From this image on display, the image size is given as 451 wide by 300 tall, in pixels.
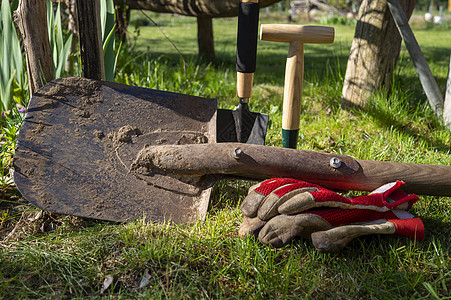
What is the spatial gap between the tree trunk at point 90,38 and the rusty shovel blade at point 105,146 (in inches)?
3.6

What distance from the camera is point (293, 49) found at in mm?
1774

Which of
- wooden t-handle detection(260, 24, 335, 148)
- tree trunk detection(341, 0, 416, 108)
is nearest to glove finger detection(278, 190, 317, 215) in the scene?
wooden t-handle detection(260, 24, 335, 148)

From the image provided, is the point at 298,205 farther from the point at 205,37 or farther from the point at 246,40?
the point at 205,37

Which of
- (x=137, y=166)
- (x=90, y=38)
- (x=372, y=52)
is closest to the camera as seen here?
(x=137, y=166)

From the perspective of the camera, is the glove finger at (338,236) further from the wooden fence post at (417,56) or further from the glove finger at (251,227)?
the wooden fence post at (417,56)

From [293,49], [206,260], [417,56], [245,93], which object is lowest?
[206,260]

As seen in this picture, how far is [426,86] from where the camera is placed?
2.65 metres

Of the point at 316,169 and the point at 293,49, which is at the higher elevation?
the point at 293,49

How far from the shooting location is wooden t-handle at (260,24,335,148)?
1.75 m

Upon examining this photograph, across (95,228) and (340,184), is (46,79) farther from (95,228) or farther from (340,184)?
(340,184)

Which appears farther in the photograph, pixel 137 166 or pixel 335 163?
pixel 137 166

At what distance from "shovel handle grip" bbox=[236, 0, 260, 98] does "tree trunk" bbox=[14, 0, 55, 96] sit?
105 cm

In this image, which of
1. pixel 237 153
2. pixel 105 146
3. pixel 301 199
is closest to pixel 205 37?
pixel 105 146

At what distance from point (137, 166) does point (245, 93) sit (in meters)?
0.67
